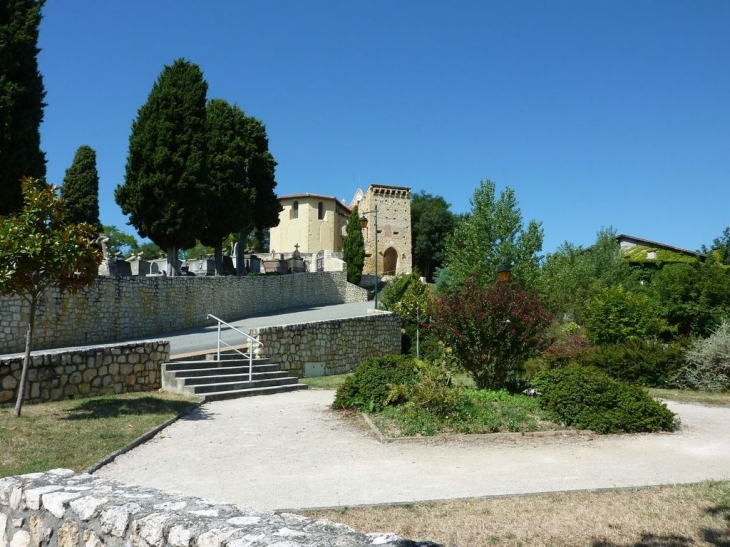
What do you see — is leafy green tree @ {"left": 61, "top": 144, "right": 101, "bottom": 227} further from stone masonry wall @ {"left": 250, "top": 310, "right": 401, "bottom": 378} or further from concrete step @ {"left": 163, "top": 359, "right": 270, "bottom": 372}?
concrete step @ {"left": 163, "top": 359, "right": 270, "bottom": 372}

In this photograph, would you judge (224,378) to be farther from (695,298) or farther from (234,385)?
(695,298)

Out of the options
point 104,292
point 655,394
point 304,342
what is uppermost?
point 104,292

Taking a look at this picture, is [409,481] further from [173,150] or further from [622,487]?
[173,150]

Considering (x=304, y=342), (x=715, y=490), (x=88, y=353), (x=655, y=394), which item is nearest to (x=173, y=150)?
(x=304, y=342)

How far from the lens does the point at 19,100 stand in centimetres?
1948

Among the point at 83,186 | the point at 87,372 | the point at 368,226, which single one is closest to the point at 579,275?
the point at 87,372

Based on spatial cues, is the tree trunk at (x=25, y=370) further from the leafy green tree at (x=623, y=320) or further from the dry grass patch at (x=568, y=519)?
the leafy green tree at (x=623, y=320)

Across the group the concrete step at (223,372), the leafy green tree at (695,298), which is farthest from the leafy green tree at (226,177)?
the leafy green tree at (695,298)

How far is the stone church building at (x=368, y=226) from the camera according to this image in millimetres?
62125

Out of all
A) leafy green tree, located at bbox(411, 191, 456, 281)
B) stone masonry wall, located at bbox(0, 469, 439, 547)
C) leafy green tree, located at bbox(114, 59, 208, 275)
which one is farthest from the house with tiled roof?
stone masonry wall, located at bbox(0, 469, 439, 547)

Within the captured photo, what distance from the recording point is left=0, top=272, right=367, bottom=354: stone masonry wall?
16.2 metres

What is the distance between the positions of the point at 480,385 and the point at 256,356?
6.23 metres

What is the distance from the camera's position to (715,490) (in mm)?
6320

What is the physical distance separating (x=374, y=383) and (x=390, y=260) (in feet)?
171
